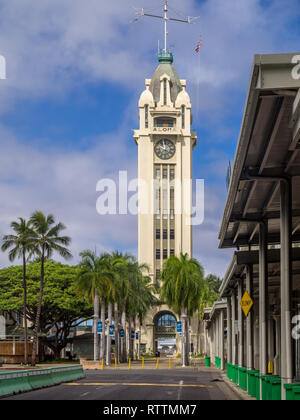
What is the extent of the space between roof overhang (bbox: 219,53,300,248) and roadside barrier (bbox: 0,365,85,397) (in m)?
9.53

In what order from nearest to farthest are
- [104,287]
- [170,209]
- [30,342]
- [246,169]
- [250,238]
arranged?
[246,169]
[250,238]
[104,287]
[30,342]
[170,209]

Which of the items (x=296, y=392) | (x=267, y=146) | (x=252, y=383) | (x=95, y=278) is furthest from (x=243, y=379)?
(x=95, y=278)

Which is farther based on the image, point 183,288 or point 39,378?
point 183,288

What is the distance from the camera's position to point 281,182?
59.1 feet

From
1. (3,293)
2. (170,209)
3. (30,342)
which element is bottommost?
(30,342)

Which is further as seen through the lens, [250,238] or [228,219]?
[250,238]

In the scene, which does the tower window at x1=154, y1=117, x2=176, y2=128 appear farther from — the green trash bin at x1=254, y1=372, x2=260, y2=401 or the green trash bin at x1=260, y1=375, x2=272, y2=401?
the green trash bin at x1=260, y1=375, x2=272, y2=401

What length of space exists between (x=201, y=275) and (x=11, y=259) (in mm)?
18529

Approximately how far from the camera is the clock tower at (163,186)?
119312mm

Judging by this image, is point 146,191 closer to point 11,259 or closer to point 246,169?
point 11,259

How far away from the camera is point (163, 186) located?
124 meters

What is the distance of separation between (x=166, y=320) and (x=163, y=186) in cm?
2380

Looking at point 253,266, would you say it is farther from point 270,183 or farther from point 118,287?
point 118,287
